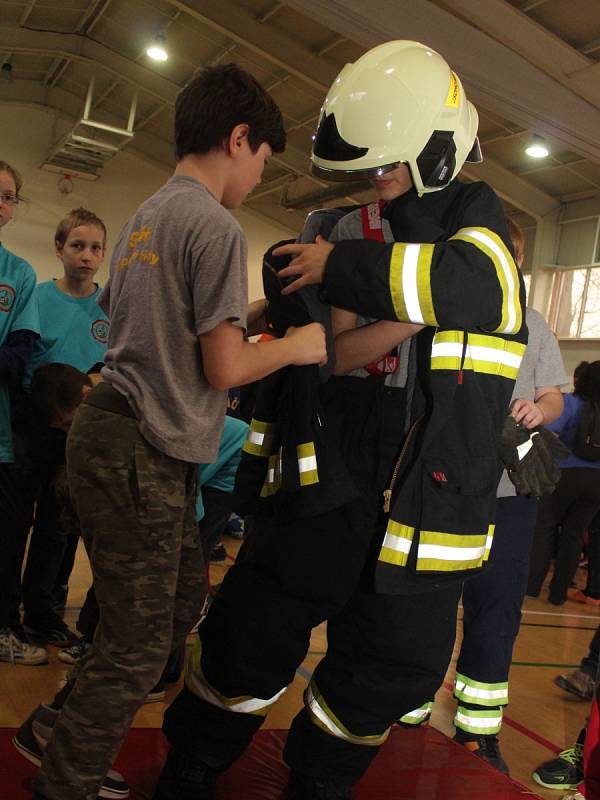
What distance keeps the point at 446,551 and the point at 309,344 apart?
55 centimetres

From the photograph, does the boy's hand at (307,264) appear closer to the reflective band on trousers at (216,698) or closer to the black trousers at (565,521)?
the reflective band on trousers at (216,698)

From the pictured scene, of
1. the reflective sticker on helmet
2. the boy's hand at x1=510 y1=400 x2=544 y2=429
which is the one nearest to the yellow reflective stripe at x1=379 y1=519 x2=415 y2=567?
the reflective sticker on helmet

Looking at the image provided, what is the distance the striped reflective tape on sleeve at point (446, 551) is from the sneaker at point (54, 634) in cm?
215

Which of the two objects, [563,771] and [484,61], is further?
[484,61]

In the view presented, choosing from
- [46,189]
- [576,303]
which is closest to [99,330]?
[576,303]

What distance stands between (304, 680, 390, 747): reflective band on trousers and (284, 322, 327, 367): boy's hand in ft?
2.73

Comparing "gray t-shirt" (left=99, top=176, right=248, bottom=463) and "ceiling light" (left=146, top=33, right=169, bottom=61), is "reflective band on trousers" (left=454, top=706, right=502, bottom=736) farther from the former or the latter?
"ceiling light" (left=146, top=33, right=169, bottom=61)

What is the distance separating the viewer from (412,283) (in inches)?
65.7

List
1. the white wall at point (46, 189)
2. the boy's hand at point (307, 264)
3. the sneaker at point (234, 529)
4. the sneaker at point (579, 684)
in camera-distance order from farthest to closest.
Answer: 1. the white wall at point (46, 189)
2. the sneaker at point (234, 529)
3. the sneaker at point (579, 684)
4. the boy's hand at point (307, 264)

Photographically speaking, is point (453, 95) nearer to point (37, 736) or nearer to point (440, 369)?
point (440, 369)

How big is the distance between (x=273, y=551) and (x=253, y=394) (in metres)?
0.74

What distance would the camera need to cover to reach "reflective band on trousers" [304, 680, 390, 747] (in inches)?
Answer: 76.4

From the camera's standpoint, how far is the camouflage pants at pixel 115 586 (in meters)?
1.71

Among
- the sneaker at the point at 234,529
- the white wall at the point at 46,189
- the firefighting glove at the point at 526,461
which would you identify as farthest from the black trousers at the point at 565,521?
the white wall at the point at 46,189
